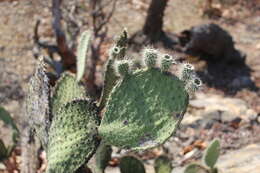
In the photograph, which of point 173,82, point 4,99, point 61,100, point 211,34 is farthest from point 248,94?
point 173,82

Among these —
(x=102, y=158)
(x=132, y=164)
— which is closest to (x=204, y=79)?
(x=132, y=164)

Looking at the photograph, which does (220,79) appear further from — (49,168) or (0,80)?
(49,168)

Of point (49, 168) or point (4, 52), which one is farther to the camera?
point (4, 52)

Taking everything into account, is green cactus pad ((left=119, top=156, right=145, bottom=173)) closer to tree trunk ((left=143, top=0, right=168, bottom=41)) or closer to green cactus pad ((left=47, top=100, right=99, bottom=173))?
green cactus pad ((left=47, top=100, right=99, bottom=173))

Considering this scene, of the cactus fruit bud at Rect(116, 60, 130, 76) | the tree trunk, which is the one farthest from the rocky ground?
the cactus fruit bud at Rect(116, 60, 130, 76)

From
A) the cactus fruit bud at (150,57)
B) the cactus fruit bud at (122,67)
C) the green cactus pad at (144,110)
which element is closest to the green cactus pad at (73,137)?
the green cactus pad at (144,110)

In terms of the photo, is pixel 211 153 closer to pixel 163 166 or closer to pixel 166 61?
pixel 163 166
